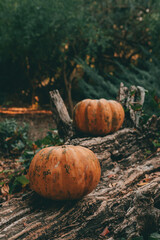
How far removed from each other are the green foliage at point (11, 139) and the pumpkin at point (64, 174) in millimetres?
2757

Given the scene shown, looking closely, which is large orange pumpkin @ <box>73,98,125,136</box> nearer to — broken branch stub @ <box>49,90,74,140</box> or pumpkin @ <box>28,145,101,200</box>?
broken branch stub @ <box>49,90,74,140</box>

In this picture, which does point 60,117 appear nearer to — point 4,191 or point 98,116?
point 98,116

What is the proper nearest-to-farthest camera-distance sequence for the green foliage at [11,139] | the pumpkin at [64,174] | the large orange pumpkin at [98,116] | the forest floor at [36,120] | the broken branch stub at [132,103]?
the pumpkin at [64,174] < the large orange pumpkin at [98,116] < the broken branch stub at [132,103] < the green foliage at [11,139] < the forest floor at [36,120]

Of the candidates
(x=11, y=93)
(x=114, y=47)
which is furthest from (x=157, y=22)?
(x=11, y=93)

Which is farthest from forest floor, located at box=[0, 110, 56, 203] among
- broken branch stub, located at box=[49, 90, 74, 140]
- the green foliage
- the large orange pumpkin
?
the large orange pumpkin

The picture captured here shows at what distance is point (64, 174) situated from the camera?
1.59m

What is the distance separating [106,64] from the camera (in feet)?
38.1

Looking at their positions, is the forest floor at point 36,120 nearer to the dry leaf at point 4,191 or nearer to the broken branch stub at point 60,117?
the broken branch stub at point 60,117

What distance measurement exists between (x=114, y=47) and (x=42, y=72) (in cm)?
401

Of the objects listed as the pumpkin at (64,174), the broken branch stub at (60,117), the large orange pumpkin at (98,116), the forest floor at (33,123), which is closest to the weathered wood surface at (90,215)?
the pumpkin at (64,174)

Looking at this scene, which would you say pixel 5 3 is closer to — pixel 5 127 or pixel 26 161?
pixel 5 127

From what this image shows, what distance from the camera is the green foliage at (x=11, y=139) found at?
168 inches

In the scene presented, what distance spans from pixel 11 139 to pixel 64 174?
319cm

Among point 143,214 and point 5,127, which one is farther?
point 5,127
